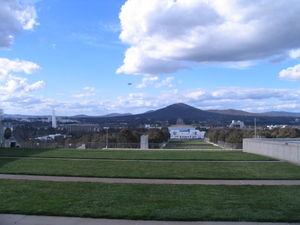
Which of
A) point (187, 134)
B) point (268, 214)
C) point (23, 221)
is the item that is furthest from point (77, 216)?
point (187, 134)

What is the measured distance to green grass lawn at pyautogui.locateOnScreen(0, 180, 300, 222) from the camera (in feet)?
20.6

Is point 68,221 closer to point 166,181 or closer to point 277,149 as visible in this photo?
point 166,181

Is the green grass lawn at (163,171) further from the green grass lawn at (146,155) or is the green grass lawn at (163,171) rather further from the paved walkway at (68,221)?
the paved walkway at (68,221)

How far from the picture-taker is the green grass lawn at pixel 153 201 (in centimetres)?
627

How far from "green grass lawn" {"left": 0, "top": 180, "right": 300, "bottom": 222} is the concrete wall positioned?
6627 mm

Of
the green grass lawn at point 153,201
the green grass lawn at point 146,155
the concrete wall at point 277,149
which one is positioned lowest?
the green grass lawn at point 146,155

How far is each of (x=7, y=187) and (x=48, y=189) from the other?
1223mm

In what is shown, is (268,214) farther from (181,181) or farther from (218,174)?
(218,174)

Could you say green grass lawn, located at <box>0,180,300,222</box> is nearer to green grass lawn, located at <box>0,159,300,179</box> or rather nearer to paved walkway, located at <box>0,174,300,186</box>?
paved walkway, located at <box>0,174,300,186</box>

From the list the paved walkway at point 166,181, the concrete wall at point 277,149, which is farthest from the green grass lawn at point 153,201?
the concrete wall at point 277,149

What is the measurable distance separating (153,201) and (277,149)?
1231cm

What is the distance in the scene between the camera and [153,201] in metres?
7.30

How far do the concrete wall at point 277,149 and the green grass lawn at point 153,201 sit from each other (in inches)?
261

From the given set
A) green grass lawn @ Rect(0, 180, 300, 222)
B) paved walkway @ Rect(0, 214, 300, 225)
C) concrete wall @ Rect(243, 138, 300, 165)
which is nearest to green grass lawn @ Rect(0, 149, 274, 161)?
concrete wall @ Rect(243, 138, 300, 165)
